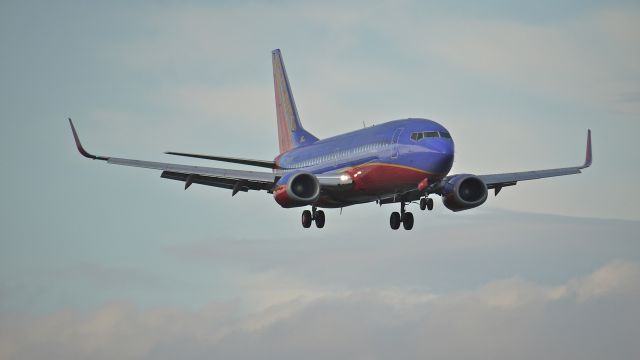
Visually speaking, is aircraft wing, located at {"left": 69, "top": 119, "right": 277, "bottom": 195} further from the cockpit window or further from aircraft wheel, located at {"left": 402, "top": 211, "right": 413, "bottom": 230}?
the cockpit window

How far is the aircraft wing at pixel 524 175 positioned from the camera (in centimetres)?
6744

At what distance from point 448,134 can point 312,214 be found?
12.0 metres

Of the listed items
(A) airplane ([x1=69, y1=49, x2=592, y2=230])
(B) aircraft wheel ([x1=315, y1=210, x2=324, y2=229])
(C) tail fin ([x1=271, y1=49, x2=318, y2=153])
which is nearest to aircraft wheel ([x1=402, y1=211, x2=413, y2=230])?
(A) airplane ([x1=69, y1=49, x2=592, y2=230])

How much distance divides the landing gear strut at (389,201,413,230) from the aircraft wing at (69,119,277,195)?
257 inches

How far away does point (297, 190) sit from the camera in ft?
211

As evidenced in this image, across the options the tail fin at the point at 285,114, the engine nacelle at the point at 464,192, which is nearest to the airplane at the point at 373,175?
the engine nacelle at the point at 464,192

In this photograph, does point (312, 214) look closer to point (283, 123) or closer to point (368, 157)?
point (368, 157)

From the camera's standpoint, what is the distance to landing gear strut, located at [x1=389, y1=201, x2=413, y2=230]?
66.4 metres

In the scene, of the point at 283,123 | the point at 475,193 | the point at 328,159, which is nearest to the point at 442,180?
the point at 475,193

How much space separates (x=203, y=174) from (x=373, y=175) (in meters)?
9.06

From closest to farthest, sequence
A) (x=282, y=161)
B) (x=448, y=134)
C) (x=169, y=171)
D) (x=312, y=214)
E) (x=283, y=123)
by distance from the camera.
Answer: (x=448, y=134)
(x=169, y=171)
(x=312, y=214)
(x=282, y=161)
(x=283, y=123)

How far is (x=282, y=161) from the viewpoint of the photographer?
7688 cm

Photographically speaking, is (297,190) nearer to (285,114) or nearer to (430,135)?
(430,135)

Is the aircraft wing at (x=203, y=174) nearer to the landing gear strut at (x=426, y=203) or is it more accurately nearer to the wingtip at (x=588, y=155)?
the landing gear strut at (x=426, y=203)
